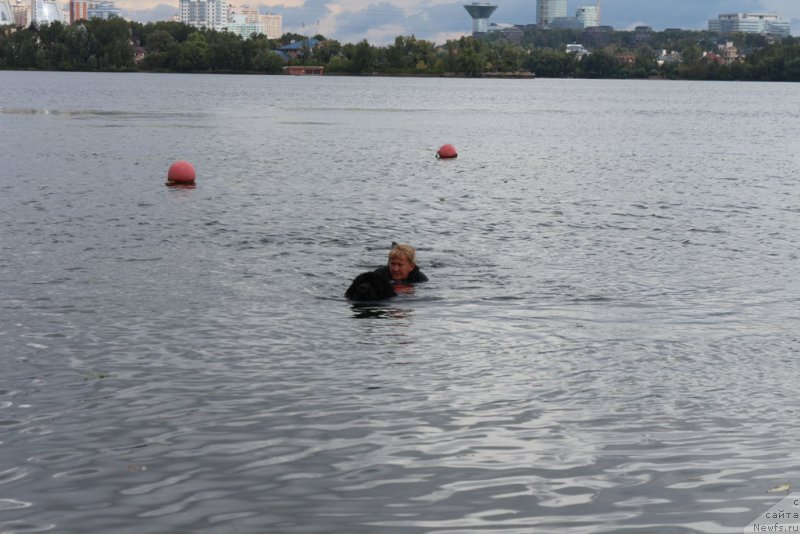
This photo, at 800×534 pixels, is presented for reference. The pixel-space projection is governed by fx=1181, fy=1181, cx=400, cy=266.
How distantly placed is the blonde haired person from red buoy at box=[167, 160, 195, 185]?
19381mm

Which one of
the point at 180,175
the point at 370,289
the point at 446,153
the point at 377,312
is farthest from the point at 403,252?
the point at 446,153

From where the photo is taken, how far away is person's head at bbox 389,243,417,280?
19141mm

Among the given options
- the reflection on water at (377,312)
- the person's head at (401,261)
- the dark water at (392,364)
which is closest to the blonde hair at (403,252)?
the person's head at (401,261)

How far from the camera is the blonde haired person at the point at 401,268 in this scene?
1914 centimetres

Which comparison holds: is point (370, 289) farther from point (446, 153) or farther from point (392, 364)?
point (446, 153)

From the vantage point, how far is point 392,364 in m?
14.7

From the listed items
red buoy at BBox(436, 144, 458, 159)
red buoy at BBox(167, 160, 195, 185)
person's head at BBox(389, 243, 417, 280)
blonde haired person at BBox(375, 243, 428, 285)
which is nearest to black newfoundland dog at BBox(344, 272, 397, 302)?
blonde haired person at BBox(375, 243, 428, 285)

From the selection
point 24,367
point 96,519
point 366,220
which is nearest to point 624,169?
point 366,220

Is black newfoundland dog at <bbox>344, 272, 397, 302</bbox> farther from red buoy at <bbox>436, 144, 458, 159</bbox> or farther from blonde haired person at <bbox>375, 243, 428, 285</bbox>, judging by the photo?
red buoy at <bbox>436, 144, 458, 159</bbox>

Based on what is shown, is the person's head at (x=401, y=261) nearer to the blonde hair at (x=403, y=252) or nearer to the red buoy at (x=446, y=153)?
the blonde hair at (x=403, y=252)

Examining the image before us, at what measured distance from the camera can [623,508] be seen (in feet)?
32.4

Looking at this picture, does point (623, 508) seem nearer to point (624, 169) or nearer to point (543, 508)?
point (543, 508)

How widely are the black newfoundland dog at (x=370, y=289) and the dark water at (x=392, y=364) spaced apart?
25 cm

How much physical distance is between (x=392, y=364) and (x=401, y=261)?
15.4 feet
